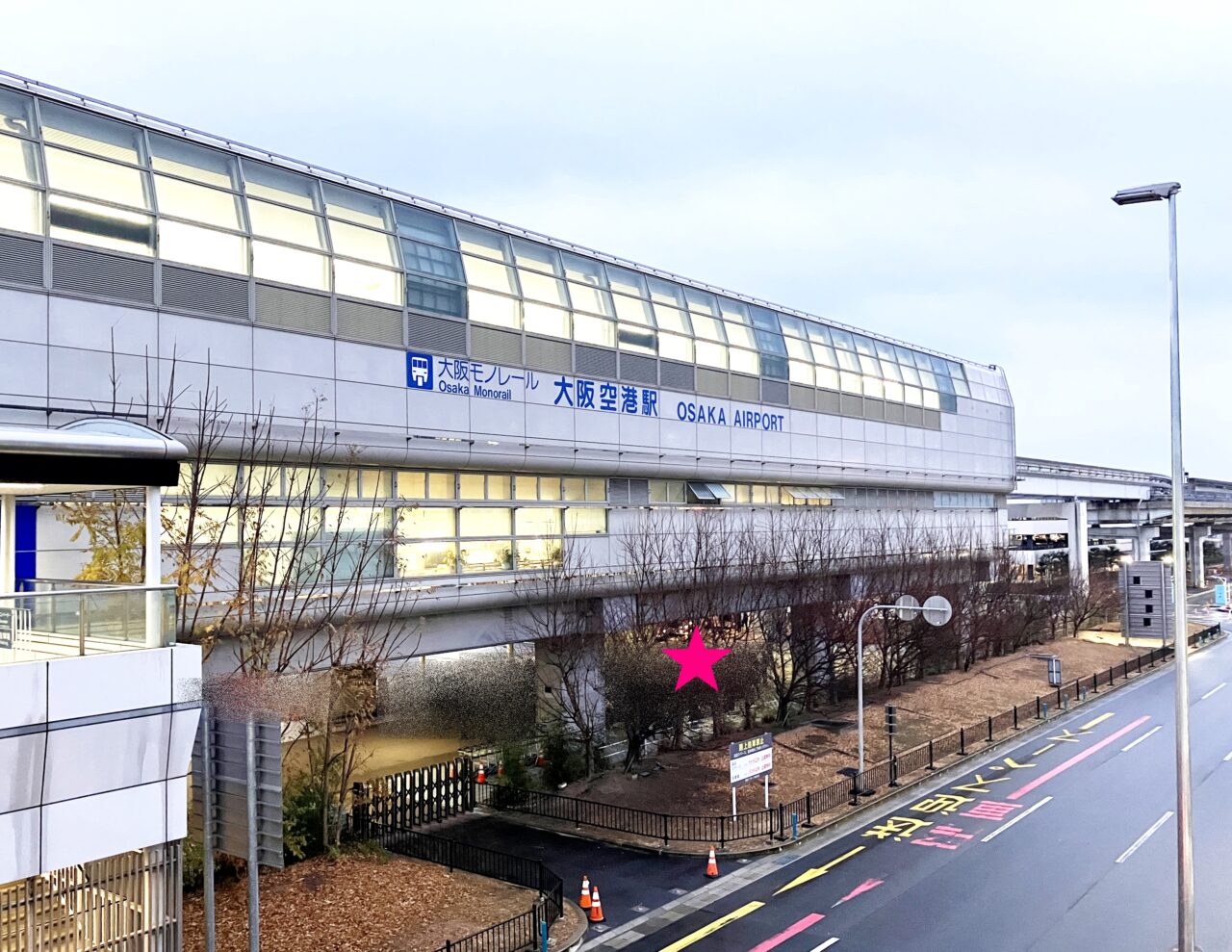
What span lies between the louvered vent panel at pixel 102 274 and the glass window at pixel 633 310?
1558cm

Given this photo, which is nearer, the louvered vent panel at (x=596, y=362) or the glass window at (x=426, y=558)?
the glass window at (x=426, y=558)

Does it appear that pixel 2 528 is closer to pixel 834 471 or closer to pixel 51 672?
pixel 51 672

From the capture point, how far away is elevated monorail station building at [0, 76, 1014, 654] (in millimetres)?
19250

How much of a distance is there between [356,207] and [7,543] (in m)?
14.5

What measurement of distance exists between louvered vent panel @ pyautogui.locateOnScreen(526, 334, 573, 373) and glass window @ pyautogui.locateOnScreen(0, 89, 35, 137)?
13.5 metres

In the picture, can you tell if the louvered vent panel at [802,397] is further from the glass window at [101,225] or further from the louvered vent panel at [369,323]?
the glass window at [101,225]

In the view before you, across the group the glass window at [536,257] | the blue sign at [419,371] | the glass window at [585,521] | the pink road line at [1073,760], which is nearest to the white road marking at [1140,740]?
the pink road line at [1073,760]

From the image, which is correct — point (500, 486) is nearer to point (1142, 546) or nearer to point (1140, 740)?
point (1140, 740)

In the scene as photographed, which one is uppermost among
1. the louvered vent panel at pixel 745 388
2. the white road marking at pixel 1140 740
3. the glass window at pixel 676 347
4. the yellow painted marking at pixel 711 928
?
the glass window at pixel 676 347

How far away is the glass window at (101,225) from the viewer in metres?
19.2

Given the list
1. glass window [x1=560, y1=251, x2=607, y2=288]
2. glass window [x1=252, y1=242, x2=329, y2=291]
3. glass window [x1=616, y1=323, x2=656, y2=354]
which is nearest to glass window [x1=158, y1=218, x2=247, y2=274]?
glass window [x1=252, y1=242, x2=329, y2=291]

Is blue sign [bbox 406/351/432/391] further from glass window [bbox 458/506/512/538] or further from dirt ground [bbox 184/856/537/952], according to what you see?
dirt ground [bbox 184/856/537/952]

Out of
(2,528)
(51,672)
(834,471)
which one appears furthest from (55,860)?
(834,471)

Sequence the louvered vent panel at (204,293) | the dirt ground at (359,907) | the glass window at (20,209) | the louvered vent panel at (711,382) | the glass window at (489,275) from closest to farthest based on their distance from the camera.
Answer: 1. the dirt ground at (359,907)
2. the glass window at (20,209)
3. the louvered vent panel at (204,293)
4. the glass window at (489,275)
5. the louvered vent panel at (711,382)
